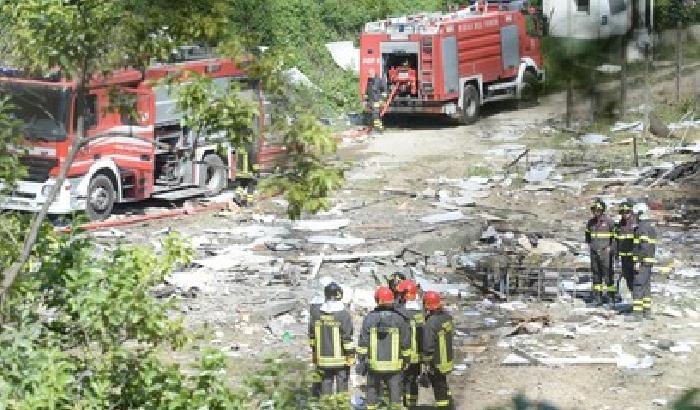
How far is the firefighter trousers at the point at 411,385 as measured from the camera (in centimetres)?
1184

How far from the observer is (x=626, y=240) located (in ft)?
48.7

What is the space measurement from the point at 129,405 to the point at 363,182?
14.4m

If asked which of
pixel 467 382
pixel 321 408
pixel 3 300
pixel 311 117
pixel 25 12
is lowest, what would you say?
pixel 467 382

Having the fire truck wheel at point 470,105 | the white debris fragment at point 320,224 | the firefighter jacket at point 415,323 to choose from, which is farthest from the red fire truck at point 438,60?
the firefighter jacket at point 415,323

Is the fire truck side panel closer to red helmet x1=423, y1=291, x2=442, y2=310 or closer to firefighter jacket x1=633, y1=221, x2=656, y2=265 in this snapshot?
firefighter jacket x1=633, y1=221, x2=656, y2=265

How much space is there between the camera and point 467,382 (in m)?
13.0

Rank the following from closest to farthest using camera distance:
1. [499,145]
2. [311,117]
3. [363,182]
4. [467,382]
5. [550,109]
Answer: [550,109], [311,117], [467,382], [363,182], [499,145]

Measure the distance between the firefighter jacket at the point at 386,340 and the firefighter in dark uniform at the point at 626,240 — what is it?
4.22m

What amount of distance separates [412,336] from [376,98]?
49.9 feet

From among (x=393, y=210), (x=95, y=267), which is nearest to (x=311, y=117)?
(x=95, y=267)

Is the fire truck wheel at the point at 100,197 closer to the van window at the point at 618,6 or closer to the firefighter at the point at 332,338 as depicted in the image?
the firefighter at the point at 332,338

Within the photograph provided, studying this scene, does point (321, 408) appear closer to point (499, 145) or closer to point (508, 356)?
point (508, 356)

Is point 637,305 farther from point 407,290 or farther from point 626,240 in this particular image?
point 407,290

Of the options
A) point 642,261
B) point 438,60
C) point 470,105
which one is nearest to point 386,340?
point 642,261
